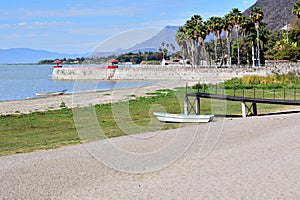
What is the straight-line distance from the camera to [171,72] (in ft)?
280

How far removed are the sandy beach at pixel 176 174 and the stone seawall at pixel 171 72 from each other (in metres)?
48.7

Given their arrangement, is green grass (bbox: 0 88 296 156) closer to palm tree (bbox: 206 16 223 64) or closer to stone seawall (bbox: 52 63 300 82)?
stone seawall (bbox: 52 63 300 82)

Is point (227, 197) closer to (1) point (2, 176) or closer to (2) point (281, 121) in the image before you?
(1) point (2, 176)

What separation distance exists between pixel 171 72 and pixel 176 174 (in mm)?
74118

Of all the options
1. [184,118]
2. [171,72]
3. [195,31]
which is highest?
[195,31]

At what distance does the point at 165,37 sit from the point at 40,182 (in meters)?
5.48

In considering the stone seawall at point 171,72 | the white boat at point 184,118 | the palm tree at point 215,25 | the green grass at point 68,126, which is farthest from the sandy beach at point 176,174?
the palm tree at point 215,25

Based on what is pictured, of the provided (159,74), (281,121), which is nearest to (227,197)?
(281,121)

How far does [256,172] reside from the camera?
444 inches

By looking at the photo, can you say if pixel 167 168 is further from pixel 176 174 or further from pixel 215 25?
pixel 215 25

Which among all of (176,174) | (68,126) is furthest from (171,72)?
(176,174)

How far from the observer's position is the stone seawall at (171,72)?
6359 centimetres

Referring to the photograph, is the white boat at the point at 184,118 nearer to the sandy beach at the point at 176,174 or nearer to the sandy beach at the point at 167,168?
the sandy beach at the point at 167,168

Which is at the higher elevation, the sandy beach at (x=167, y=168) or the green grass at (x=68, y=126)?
the sandy beach at (x=167, y=168)
